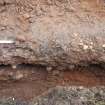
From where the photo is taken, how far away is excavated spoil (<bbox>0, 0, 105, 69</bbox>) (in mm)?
2461

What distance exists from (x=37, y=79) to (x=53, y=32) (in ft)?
1.55

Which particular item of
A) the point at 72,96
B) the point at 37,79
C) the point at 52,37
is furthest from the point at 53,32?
the point at 72,96

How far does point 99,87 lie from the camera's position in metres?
2.59

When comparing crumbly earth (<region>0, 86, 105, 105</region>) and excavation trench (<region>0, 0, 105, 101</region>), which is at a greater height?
excavation trench (<region>0, 0, 105, 101</region>)

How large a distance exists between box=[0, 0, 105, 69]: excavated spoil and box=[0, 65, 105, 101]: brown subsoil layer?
0.10 metres

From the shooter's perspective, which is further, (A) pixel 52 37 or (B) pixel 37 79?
(B) pixel 37 79

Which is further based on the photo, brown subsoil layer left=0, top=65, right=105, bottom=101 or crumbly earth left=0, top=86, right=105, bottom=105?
brown subsoil layer left=0, top=65, right=105, bottom=101

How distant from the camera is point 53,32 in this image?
249 cm

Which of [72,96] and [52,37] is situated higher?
[52,37]

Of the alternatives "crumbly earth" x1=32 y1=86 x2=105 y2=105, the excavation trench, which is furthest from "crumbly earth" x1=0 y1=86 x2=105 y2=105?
the excavation trench

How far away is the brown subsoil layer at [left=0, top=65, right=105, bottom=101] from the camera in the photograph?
2578mm

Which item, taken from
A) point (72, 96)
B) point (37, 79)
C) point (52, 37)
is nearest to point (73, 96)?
point (72, 96)

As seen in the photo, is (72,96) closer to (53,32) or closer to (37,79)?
(37,79)

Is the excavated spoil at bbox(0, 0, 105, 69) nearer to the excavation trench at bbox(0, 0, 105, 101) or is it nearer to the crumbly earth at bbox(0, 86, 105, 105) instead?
the excavation trench at bbox(0, 0, 105, 101)
